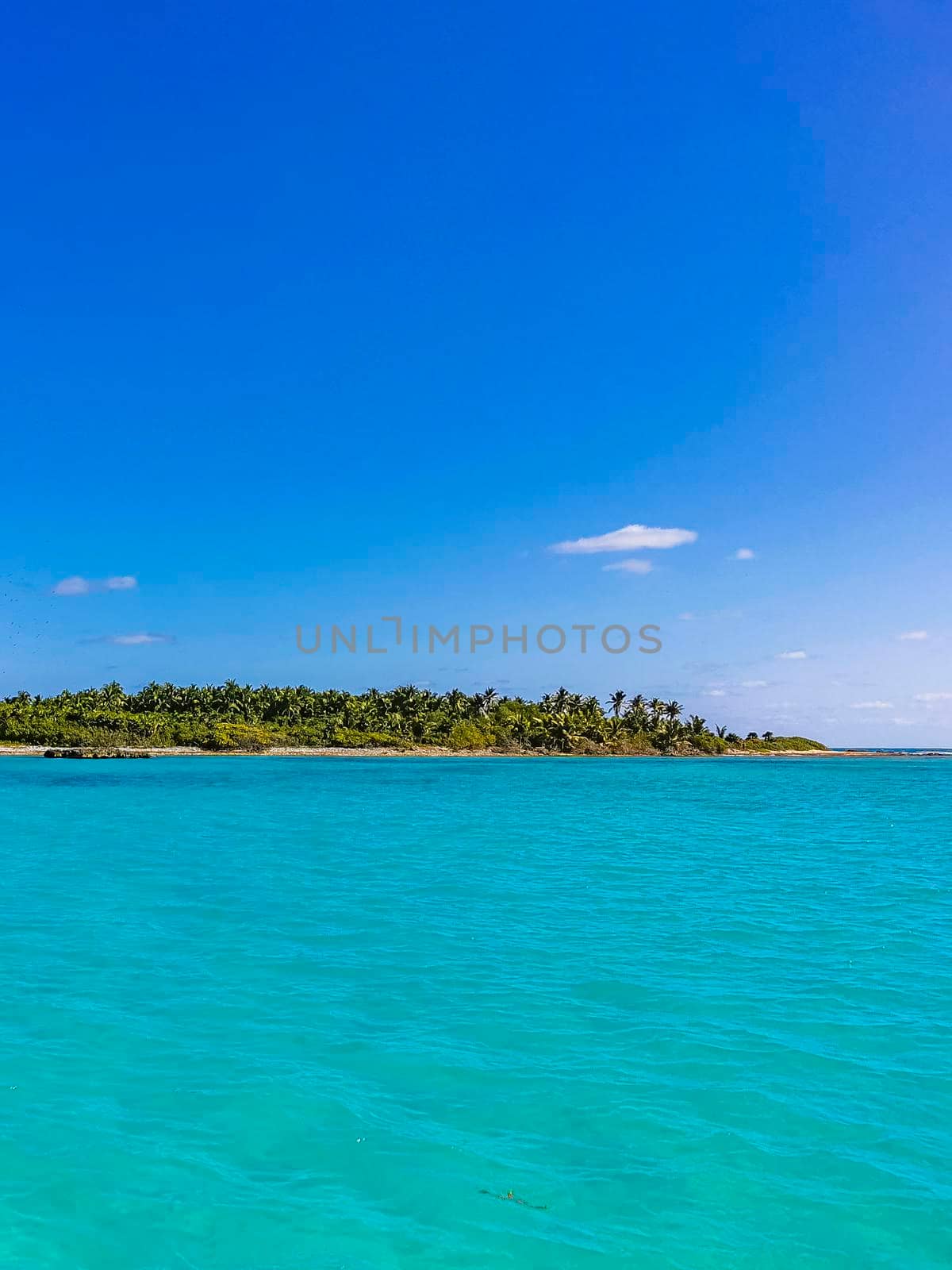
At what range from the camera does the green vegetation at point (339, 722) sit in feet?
470

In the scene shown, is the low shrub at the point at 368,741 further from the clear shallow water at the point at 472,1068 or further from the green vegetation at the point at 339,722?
the clear shallow water at the point at 472,1068

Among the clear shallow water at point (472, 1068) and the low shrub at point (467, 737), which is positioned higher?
the clear shallow water at point (472, 1068)

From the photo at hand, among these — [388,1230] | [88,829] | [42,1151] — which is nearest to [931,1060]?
[388,1230]

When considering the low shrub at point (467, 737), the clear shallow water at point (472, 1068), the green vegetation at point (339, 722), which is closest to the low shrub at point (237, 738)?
the green vegetation at point (339, 722)

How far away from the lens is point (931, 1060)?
11344mm

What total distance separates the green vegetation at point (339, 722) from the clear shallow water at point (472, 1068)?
12668 cm

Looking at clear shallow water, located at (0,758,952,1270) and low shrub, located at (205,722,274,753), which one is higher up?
clear shallow water, located at (0,758,952,1270)

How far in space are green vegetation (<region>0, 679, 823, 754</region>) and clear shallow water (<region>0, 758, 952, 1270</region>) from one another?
126685mm

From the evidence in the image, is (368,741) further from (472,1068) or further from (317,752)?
(472,1068)

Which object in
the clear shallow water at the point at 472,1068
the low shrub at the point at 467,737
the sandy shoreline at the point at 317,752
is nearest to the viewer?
the clear shallow water at the point at 472,1068

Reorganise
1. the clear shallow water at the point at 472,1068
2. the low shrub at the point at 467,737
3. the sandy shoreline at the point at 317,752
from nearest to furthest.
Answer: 1. the clear shallow water at the point at 472,1068
2. the sandy shoreline at the point at 317,752
3. the low shrub at the point at 467,737

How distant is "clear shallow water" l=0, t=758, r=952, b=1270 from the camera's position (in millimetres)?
7191

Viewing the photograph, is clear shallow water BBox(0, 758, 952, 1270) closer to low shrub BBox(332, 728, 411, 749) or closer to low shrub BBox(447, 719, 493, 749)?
low shrub BBox(332, 728, 411, 749)

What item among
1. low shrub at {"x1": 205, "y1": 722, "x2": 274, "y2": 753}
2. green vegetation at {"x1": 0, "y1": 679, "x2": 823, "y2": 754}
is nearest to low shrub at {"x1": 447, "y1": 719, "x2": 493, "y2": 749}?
green vegetation at {"x1": 0, "y1": 679, "x2": 823, "y2": 754}
